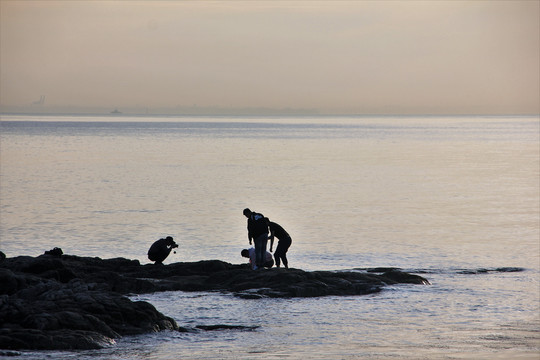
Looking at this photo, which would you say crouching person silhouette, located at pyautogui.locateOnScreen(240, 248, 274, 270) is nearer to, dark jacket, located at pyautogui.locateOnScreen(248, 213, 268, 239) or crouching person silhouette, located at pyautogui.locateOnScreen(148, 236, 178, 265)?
dark jacket, located at pyautogui.locateOnScreen(248, 213, 268, 239)

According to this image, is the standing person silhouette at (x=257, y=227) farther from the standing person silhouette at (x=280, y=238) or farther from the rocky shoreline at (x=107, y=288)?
the rocky shoreline at (x=107, y=288)

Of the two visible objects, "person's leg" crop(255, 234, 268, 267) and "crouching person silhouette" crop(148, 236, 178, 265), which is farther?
"crouching person silhouette" crop(148, 236, 178, 265)

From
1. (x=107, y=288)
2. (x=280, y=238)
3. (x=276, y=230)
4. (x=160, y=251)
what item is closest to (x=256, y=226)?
(x=276, y=230)

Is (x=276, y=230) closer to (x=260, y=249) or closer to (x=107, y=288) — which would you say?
(x=260, y=249)

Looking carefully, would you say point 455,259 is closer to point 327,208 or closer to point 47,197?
point 327,208

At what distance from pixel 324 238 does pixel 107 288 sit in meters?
15.9

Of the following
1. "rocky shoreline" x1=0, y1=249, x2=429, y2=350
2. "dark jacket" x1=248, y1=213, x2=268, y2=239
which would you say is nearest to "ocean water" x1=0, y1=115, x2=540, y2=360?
"rocky shoreline" x1=0, y1=249, x2=429, y2=350

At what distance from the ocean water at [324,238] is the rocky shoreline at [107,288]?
1.82 feet

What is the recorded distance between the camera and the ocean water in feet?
58.0

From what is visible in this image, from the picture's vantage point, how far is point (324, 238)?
36.5m

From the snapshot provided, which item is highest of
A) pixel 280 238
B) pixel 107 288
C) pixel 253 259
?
pixel 280 238

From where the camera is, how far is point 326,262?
30.4 meters

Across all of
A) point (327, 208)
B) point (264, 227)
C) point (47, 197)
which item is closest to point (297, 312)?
A: point (264, 227)

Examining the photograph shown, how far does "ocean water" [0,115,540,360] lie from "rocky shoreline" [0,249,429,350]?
1.82 ft
